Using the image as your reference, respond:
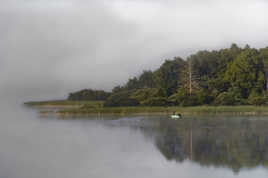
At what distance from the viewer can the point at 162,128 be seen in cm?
2259

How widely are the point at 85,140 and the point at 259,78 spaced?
2554 centimetres

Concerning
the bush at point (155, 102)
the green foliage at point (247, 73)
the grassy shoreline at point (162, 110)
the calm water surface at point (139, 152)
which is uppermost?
the green foliage at point (247, 73)

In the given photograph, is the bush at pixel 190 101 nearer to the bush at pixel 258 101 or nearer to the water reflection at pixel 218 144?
the bush at pixel 258 101

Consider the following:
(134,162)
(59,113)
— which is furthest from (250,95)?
(134,162)

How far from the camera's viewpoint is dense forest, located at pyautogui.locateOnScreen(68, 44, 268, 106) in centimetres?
3775

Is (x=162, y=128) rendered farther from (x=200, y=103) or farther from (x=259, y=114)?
(x=200, y=103)

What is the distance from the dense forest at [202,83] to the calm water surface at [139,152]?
565 inches

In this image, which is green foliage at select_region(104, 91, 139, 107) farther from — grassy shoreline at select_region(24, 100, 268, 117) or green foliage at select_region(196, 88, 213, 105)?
green foliage at select_region(196, 88, 213, 105)

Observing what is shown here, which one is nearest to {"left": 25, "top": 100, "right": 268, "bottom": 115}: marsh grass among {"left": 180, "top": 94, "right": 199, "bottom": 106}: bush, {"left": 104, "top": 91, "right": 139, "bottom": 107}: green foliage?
{"left": 104, "top": 91, "right": 139, "bottom": 107}: green foliage

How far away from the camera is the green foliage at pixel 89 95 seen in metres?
42.9

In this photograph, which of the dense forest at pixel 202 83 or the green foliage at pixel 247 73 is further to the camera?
the green foliage at pixel 247 73

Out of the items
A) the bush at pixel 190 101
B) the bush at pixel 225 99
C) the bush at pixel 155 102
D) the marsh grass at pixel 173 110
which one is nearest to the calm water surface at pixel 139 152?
the marsh grass at pixel 173 110

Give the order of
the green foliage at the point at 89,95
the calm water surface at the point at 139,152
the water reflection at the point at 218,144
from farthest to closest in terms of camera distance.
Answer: the green foliage at the point at 89,95 < the water reflection at the point at 218,144 < the calm water surface at the point at 139,152

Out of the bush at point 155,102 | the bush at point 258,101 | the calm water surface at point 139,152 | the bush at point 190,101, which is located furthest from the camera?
the bush at point 155,102
